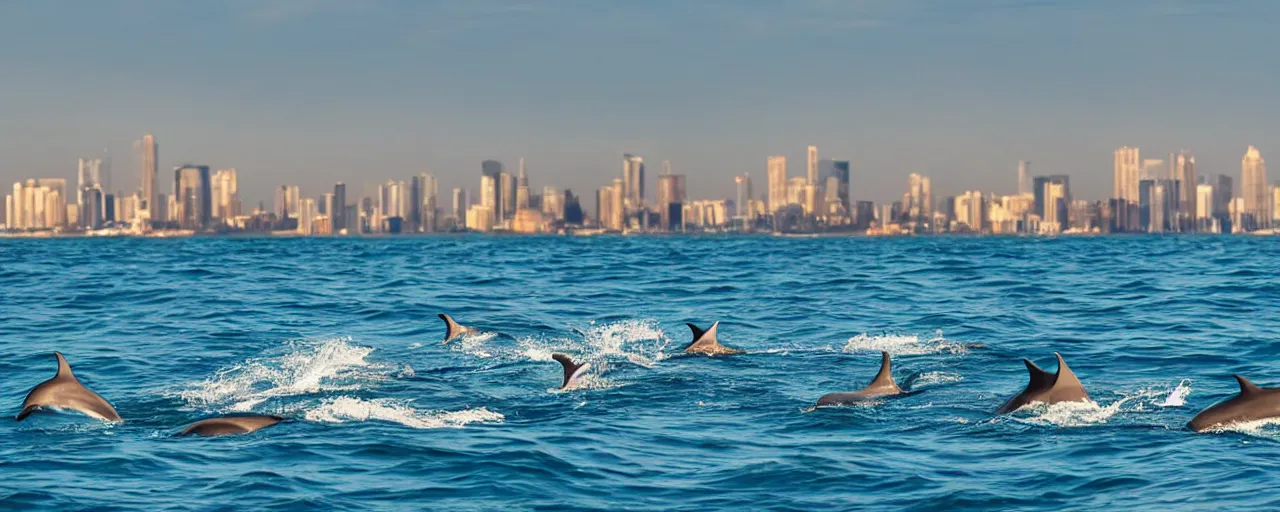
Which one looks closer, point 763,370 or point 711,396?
point 711,396

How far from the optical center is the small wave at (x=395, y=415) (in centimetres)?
1609

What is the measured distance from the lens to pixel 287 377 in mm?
20375

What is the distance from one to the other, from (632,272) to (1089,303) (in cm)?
2225

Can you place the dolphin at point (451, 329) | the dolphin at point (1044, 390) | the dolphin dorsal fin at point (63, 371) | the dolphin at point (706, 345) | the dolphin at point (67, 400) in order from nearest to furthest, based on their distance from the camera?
the dolphin at point (1044, 390), the dolphin at point (67, 400), the dolphin dorsal fin at point (63, 371), the dolphin at point (706, 345), the dolphin at point (451, 329)

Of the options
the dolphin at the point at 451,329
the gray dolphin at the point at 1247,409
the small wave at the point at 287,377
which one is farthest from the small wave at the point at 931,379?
the dolphin at the point at 451,329

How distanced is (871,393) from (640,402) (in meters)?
3.05

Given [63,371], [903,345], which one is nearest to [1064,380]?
[903,345]

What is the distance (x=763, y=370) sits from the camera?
20875 millimetres

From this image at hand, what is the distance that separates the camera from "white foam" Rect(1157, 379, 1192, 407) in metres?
17.2

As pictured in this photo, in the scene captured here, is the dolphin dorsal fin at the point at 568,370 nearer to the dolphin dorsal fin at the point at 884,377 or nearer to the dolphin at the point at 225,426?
the dolphin dorsal fin at the point at 884,377

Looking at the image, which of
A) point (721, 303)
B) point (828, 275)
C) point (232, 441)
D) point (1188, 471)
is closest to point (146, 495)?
point (232, 441)

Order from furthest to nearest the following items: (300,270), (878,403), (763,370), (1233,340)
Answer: (300,270) → (1233,340) → (763,370) → (878,403)

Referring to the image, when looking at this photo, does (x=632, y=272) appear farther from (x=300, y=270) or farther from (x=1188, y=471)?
(x=1188, y=471)

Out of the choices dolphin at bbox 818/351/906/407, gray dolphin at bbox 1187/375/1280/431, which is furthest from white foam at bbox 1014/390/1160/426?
dolphin at bbox 818/351/906/407
